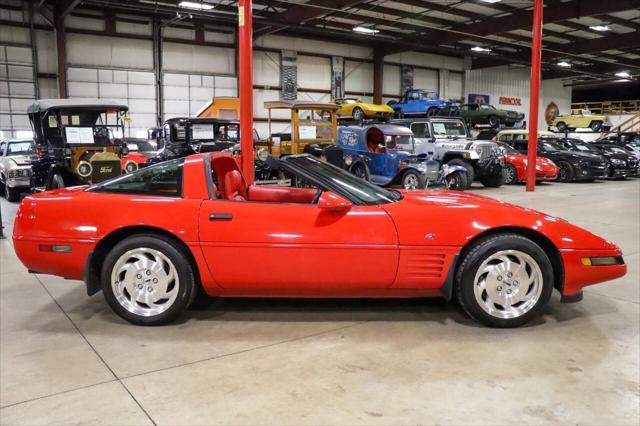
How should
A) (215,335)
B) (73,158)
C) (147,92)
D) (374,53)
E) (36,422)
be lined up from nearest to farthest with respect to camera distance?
(36,422) < (215,335) < (73,158) < (147,92) < (374,53)

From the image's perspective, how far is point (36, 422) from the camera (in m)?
2.33

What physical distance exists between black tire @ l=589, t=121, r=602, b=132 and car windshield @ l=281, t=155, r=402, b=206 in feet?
96.0

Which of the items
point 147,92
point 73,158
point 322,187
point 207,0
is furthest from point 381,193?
point 147,92

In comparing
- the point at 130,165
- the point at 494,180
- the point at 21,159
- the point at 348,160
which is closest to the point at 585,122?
the point at 494,180

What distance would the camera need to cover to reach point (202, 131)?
500 inches

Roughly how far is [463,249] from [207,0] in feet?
62.5

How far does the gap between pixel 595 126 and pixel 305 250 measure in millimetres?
30248

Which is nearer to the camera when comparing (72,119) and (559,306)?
(559,306)

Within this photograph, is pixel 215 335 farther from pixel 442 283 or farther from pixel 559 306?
pixel 559 306

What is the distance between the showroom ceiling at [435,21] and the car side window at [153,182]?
16.3 m

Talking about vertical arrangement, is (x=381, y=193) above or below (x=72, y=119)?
below

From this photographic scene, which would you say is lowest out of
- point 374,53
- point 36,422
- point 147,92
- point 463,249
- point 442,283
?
point 36,422

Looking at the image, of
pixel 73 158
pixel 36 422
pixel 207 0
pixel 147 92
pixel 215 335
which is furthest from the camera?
pixel 147 92

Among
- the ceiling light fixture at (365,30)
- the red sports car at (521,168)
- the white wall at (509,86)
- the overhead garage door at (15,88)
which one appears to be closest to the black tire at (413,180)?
the red sports car at (521,168)
